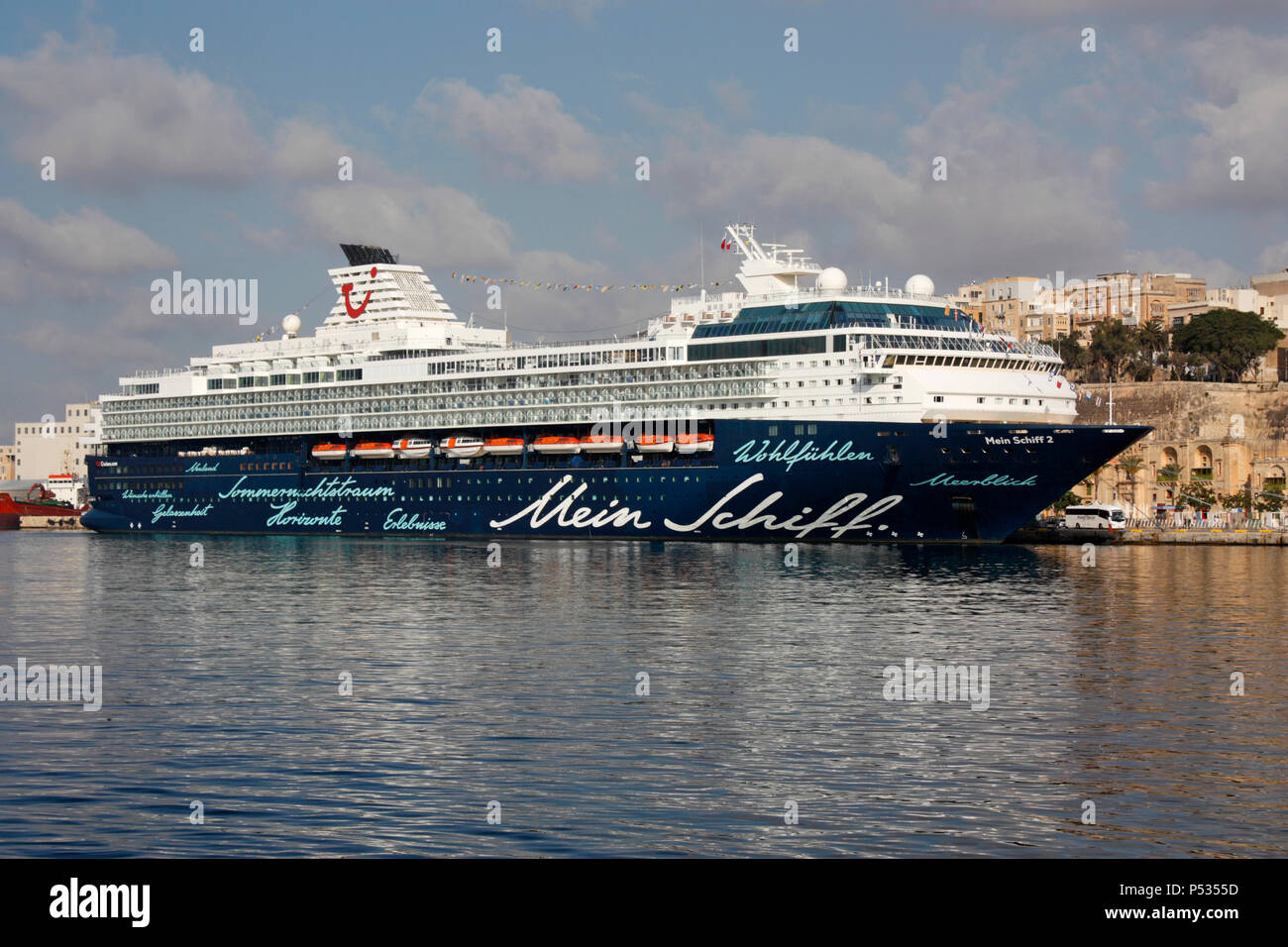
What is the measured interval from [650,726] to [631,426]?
59.5 metres

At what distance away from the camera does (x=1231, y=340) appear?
155 meters

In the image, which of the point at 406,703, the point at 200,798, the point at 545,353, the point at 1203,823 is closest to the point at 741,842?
the point at 1203,823

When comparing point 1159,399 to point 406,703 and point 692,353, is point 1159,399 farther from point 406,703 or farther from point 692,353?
point 406,703

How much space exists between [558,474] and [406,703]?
57980 millimetres

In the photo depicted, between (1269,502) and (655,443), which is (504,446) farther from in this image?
(1269,502)

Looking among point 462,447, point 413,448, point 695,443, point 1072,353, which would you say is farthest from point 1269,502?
point 413,448

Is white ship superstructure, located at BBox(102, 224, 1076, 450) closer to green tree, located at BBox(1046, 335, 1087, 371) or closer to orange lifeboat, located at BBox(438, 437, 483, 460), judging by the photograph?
orange lifeboat, located at BBox(438, 437, 483, 460)

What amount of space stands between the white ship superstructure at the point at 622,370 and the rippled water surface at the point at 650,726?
75.4ft

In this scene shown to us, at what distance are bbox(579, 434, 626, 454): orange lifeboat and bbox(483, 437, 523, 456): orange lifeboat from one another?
5223 millimetres

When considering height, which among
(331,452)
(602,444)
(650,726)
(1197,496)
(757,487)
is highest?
(331,452)

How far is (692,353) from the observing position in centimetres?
8331

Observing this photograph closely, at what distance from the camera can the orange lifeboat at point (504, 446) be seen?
295 ft

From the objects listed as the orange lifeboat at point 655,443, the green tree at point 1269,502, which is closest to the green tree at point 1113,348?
the green tree at point 1269,502

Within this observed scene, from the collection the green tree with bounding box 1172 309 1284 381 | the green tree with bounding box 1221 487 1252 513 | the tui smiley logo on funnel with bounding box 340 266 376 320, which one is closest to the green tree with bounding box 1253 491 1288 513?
the green tree with bounding box 1221 487 1252 513
